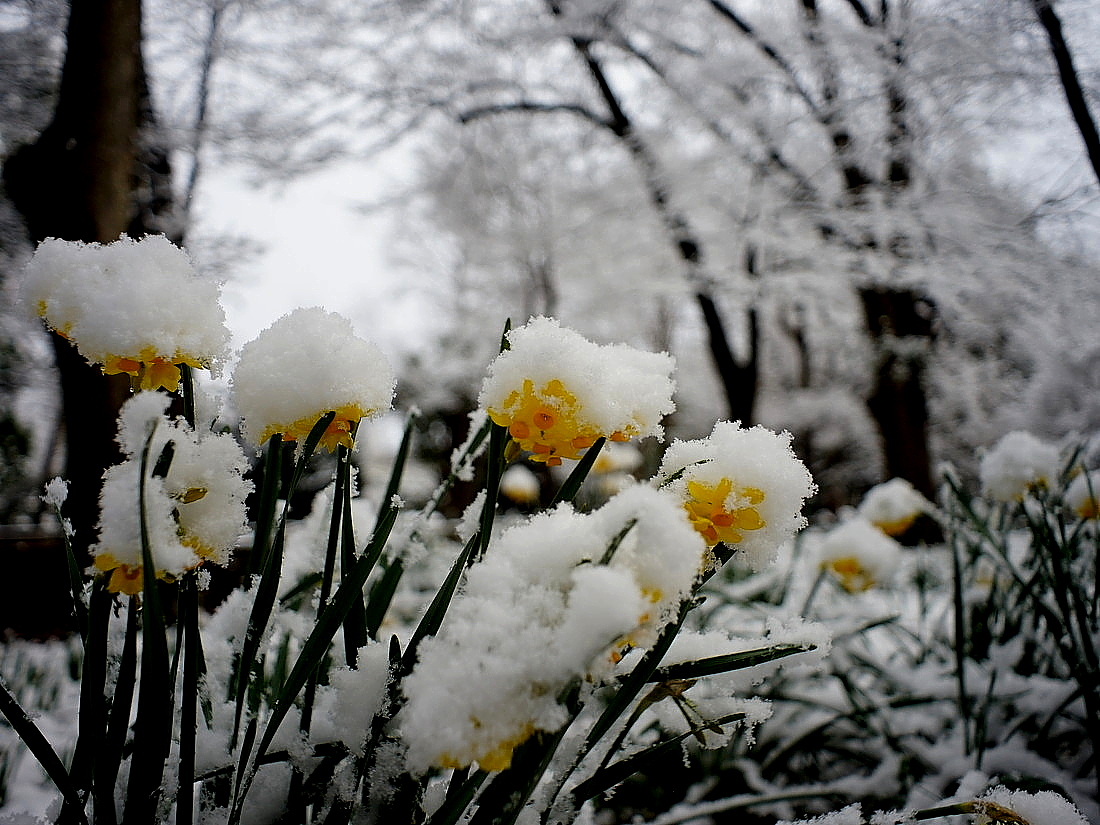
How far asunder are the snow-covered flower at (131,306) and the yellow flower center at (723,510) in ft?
1.35

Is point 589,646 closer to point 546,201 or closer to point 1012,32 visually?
point 1012,32

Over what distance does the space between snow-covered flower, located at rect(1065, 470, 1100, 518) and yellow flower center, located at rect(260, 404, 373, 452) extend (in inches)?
56.4

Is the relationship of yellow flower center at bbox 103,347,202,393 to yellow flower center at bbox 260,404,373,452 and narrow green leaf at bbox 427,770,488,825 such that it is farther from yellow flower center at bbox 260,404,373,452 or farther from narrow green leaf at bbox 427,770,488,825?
narrow green leaf at bbox 427,770,488,825

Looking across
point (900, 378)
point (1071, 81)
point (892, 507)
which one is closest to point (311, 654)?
point (892, 507)

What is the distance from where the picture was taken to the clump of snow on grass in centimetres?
48

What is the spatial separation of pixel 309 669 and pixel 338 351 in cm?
26

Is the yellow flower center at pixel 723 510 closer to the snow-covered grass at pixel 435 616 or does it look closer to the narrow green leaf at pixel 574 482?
the snow-covered grass at pixel 435 616

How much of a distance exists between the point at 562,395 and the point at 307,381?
202 millimetres

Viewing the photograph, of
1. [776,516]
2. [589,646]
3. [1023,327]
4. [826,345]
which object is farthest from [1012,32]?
[826,345]

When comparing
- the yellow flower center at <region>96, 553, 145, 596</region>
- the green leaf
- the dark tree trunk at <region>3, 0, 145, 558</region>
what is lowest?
the green leaf

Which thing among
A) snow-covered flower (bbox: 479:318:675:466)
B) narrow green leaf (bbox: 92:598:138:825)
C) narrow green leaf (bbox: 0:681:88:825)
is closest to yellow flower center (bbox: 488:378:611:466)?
snow-covered flower (bbox: 479:318:675:466)

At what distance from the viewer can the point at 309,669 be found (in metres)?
0.53

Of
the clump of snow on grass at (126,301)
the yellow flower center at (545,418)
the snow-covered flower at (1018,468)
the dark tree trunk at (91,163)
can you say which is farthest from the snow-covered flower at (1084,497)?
the dark tree trunk at (91,163)

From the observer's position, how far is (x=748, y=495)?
494 millimetres
